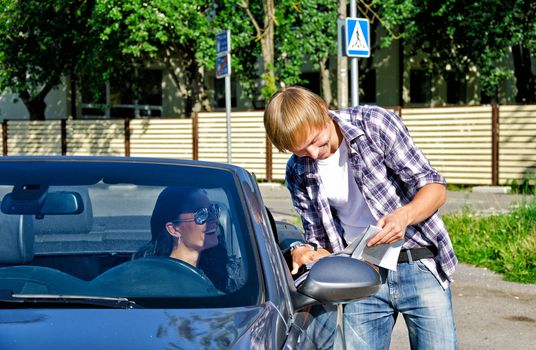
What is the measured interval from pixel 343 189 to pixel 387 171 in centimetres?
20

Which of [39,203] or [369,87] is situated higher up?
[369,87]

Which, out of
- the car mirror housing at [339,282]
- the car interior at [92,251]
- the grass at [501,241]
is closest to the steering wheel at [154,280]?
the car interior at [92,251]

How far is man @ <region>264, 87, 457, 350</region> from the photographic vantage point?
9.84 feet

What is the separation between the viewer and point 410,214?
117 inches

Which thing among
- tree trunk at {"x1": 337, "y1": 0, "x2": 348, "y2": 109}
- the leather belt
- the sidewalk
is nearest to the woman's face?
the leather belt

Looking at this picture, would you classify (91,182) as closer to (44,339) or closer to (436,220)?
(44,339)

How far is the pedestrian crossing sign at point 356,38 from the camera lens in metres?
11.4

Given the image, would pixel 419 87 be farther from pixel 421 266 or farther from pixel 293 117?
pixel 293 117

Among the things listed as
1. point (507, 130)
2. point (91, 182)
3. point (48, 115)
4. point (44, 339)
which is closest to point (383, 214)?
point (91, 182)

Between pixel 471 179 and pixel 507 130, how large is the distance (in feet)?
4.56

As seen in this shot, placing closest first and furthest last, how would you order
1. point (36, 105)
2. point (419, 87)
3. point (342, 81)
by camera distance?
point (342, 81)
point (36, 105)
point (419, 87)

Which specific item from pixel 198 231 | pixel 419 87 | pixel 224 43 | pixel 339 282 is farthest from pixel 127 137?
pixel 339 282

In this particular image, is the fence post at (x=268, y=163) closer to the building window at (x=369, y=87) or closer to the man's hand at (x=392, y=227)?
the building window at (x=369, y=87)

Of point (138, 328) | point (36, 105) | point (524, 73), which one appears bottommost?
point (138, 328)
